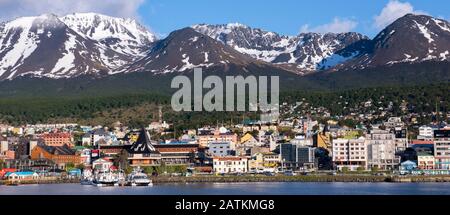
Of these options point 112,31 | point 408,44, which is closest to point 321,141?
point 408,44

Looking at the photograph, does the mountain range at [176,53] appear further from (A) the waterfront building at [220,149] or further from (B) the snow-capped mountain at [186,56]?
(A) the waterfront building at [220,149]

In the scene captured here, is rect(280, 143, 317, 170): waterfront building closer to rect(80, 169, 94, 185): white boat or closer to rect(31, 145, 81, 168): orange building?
rect(80, 169, 94, 185): white boat

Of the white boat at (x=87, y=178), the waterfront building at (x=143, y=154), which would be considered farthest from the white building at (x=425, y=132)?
the white boat at (x=87, y=178)

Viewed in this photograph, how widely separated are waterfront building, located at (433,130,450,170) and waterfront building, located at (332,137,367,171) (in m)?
3.43

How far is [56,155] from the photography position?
49.2 metres

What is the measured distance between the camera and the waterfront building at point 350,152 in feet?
148

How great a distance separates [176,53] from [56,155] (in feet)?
174

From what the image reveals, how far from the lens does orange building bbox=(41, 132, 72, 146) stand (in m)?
55.6

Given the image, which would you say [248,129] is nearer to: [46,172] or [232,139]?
[232,139]

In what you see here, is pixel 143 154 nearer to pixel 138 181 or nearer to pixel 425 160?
pixel 138 181

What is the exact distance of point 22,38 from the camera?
109m

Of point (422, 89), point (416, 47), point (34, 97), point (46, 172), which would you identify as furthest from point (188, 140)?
point (416, 47)

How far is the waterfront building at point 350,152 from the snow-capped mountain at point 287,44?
64.8 m

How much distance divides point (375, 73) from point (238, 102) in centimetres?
2580
